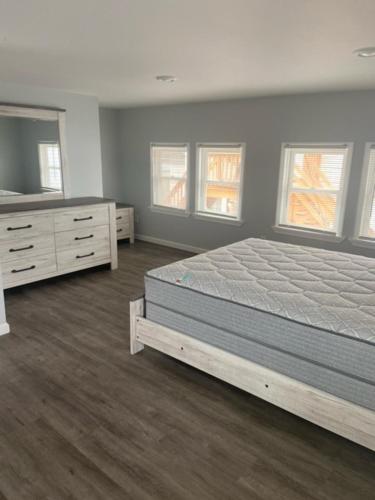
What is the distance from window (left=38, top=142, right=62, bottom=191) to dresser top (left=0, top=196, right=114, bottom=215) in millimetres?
211

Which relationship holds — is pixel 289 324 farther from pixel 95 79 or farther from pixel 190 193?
pixel 190 193

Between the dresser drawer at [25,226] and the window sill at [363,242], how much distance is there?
3.40m

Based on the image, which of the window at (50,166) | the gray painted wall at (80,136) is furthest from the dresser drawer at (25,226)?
the gray painted wall at (80,136)

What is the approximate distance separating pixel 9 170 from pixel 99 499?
3.56 meters

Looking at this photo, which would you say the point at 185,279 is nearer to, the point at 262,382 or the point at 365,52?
the point at 262,382

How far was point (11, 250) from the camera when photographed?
12.4 feet

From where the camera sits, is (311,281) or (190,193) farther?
(190,193)

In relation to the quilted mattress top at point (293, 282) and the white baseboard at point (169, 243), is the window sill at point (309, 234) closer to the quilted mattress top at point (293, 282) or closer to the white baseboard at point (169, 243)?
the quilted mattress top at point (293, 282)

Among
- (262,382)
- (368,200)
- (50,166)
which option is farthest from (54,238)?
(368,200)

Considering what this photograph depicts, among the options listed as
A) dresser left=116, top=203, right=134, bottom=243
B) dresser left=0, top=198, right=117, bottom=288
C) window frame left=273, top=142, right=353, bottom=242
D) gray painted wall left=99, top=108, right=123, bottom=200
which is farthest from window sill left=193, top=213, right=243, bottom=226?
gray painted wall left=99, top=108, right=123, bottom=200

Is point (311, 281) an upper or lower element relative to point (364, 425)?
upper

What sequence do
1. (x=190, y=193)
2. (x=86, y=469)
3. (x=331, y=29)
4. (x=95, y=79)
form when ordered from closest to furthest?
→ (x=86, y=469) < (x=331, y=29) < (x=95, y=79) < (x=190, y=193)

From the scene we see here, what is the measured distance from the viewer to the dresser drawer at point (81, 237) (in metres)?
4.22

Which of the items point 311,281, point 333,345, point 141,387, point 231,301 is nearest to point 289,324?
point 333,345
